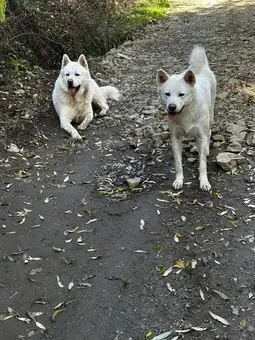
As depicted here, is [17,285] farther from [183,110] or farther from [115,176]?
[183,110]

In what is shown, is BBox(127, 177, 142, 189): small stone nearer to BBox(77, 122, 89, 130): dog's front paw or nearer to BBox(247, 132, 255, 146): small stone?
BBox(247, 132, 255, 146): small stone

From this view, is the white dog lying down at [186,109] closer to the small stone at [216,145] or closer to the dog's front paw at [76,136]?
the small stone at [216,145]

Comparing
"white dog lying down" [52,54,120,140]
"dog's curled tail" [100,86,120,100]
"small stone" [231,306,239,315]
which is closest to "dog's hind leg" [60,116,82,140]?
"white dog lying down" [52,54,120,140]

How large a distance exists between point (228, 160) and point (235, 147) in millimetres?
439

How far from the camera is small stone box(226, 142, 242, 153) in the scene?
5.20 meters

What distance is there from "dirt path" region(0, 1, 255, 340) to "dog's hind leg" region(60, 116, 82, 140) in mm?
138

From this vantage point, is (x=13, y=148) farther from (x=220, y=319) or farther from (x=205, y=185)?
(x=220, y=319)

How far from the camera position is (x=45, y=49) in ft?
27.8

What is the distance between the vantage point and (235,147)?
207 inches

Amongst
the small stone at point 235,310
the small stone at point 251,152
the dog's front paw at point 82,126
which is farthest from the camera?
the dog's front paw at point 82,126

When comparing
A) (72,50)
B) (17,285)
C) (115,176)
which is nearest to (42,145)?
(115,176)

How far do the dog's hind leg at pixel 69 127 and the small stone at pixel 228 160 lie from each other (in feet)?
6.66

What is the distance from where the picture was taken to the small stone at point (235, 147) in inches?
205

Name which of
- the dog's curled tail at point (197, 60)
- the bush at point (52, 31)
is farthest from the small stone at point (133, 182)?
the bush at point (52, 31)
